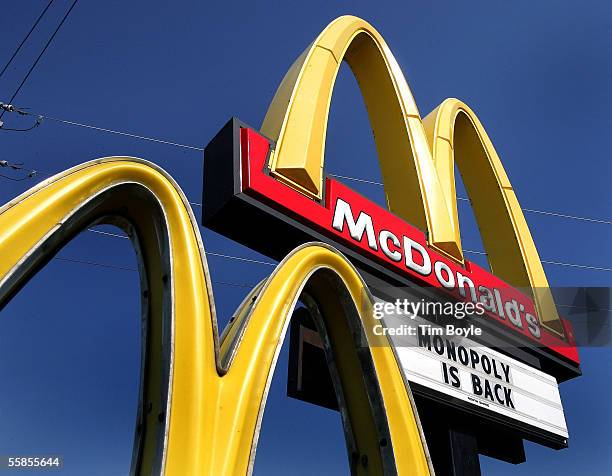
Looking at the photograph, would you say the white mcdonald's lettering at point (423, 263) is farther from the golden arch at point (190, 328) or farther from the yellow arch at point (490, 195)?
the golden arch at point (190, 328)

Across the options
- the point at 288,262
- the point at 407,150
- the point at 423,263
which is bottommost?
the point at 288,262

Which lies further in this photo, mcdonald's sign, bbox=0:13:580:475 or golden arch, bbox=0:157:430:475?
mcdonald's sign, bbox=0:13:580:475

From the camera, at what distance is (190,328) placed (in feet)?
12.8

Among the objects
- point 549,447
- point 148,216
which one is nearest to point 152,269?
point 148,216

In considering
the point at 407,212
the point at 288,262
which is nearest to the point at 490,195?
the point at 407,212

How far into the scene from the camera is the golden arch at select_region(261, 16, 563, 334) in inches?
287

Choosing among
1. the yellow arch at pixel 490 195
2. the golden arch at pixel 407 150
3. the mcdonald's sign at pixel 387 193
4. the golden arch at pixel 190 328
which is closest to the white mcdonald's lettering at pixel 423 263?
the mcdonald's sign at pixel 387 193

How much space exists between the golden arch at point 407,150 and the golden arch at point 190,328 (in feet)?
8.00

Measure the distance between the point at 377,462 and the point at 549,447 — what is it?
5.00 metres

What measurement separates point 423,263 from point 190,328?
15.4 ft

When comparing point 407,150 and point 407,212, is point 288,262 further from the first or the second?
point 407,150

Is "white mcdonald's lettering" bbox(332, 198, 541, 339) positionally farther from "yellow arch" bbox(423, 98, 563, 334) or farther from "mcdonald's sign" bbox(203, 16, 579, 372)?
"yellow arch" bbox(423, 98, 563, 334)

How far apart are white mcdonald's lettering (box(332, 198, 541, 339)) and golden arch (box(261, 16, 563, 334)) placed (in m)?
0.38

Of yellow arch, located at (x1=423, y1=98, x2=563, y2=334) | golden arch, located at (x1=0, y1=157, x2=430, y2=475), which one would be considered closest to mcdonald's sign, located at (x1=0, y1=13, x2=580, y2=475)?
golden arch, located at (x1=0, y1=157, x2=430, y2=475)
